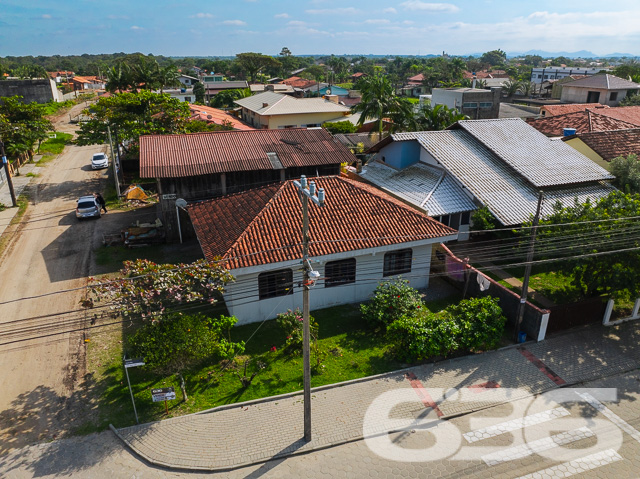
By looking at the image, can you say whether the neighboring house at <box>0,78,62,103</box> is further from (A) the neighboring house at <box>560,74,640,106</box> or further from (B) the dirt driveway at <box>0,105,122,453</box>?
(A) the neighboring house at <box>560,74,640,106</box>

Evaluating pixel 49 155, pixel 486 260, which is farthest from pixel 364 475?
pixel 49 155

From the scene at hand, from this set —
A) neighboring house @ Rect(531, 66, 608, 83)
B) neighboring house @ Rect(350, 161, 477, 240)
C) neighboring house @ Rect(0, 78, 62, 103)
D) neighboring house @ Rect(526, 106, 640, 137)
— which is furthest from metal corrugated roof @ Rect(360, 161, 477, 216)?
neighboring house @ Rect(531, 66, 608, 83)

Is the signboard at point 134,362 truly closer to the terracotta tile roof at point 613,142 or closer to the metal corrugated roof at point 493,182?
the metal corrugated roof at point 493,182

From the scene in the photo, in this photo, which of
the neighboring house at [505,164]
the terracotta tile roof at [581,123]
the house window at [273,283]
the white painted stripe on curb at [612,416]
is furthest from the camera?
the terracotta tile roof at [581,123]

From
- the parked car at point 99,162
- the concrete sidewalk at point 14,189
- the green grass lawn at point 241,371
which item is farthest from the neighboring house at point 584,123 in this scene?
the concrete sidewalk at point 14,189

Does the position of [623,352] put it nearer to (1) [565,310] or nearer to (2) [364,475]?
(1) [565,310]

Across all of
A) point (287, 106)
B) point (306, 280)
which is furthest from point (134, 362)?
point (287, 106)
